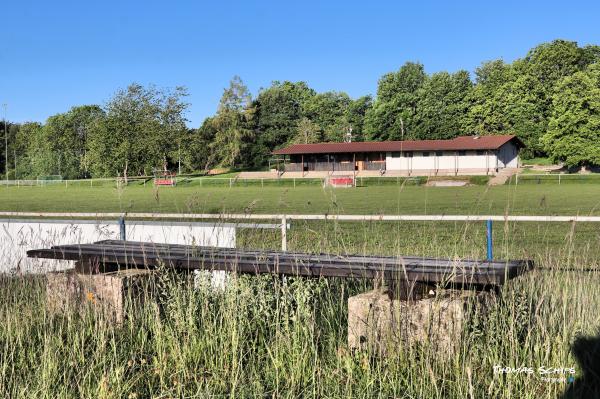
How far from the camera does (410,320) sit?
3809mm

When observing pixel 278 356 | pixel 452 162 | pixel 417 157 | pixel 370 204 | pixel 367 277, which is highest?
pixel 417 157

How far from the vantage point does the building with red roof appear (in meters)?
62.2

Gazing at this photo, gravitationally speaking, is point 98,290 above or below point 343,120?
below

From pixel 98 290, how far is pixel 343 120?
297 ft

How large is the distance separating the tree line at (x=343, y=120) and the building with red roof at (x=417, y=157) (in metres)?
4.21

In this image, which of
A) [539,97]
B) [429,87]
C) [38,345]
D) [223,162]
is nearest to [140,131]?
[223,162]

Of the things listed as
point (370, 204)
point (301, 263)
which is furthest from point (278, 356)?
point (370, 204)

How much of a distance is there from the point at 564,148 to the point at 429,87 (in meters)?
26.8

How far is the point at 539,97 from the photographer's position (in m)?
77.2

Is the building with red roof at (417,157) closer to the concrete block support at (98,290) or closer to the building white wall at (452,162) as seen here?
the building white wall at (452,162)

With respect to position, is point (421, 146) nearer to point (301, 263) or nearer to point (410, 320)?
point (301, 263)

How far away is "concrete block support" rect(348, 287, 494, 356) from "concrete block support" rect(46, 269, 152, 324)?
5.82 ft

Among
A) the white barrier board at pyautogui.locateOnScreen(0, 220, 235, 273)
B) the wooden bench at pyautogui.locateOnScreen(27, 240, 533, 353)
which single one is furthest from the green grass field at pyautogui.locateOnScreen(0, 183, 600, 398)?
the white barrier board at pyautogui.locateOnScreen(0, 220, 235, 273)

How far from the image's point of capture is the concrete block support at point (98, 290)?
15.7 feet
